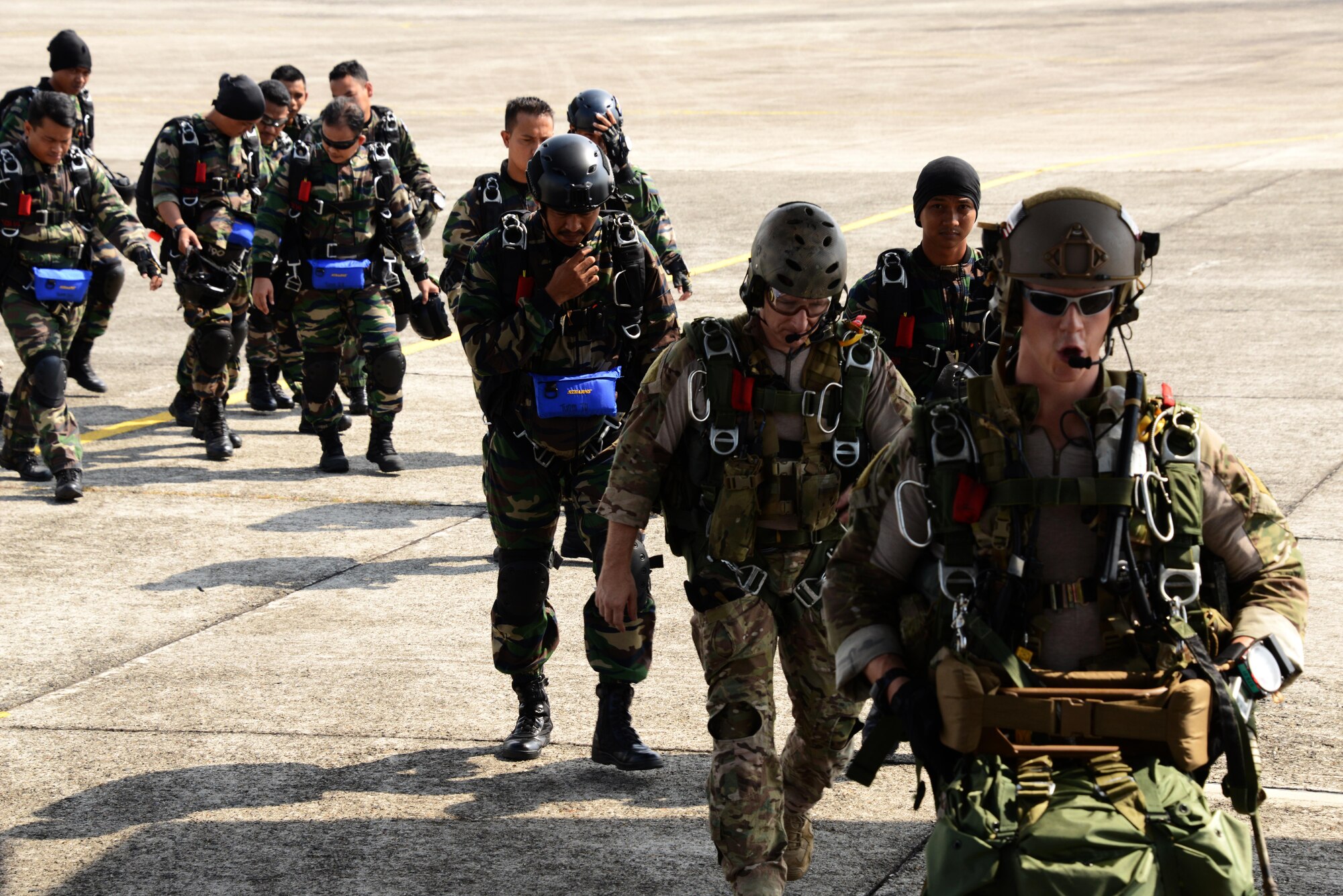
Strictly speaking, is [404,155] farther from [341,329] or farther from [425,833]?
[425,833]

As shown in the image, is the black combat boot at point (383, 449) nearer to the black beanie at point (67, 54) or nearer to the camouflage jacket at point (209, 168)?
the camouflage jacket at point (209, 168)

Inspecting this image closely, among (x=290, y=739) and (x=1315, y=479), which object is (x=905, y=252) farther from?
(x=1315, y=479)

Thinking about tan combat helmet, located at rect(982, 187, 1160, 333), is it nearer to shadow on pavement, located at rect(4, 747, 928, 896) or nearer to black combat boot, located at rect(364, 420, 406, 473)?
shadow on pavement, located at rect(4, 747, 928, 896)

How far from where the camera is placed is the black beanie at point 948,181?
6.33 metres

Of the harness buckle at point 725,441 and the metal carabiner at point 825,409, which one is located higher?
the metal carabiner at point 825,409

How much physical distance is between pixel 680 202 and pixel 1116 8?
37427 mm

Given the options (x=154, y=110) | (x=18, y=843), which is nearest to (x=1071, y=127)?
(x=154, y=110)

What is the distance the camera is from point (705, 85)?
38.1 meters

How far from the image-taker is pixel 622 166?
905 cm

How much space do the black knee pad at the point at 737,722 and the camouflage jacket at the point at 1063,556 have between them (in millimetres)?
1192

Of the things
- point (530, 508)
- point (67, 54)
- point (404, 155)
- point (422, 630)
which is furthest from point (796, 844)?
point (67, 54)

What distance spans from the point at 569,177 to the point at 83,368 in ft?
26.9

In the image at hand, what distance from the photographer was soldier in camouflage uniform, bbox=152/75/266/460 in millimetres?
10867

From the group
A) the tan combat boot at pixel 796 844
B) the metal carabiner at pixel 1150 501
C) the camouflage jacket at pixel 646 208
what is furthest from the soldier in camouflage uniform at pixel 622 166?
the metal carabiner at pixel 1150 501
